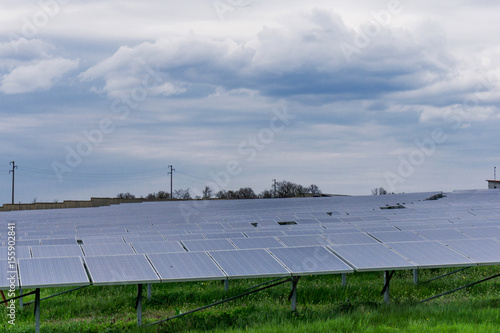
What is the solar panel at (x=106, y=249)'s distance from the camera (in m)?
14.5

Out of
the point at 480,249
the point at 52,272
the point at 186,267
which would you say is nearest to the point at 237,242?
the point at 186,267

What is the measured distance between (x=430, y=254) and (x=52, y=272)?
29.9 ft

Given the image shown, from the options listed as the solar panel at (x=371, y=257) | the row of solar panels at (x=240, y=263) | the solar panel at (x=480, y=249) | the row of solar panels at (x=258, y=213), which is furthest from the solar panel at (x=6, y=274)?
the row of solar panels at (x=258, y=213)

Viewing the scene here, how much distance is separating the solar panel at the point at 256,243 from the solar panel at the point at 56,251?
4.31m

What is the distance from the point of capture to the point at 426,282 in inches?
731

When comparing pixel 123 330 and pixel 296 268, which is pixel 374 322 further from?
pixel 123 330

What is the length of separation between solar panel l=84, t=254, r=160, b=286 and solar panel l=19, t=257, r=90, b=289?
24cm

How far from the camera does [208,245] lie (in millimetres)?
14969

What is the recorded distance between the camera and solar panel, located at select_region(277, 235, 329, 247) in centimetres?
1541

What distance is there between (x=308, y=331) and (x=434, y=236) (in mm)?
7302

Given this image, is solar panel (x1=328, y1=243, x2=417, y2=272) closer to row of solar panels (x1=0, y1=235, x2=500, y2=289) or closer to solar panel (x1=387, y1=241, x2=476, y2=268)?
row of solar panels (x1=0, y1=235, x2=500, y2=289)

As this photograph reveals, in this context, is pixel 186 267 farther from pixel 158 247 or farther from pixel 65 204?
pixel 65 204

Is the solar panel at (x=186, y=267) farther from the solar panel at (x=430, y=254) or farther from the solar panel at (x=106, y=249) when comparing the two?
the solar panel at (x=430, y=254)

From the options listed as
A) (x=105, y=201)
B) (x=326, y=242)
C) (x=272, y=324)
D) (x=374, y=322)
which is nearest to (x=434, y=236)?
(x=326, y=242)
